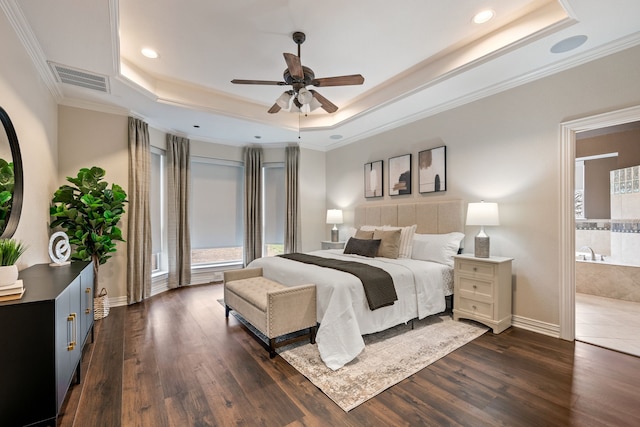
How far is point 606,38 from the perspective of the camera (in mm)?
2482

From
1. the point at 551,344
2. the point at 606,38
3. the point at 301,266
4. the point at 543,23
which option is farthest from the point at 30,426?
the point at 606,38

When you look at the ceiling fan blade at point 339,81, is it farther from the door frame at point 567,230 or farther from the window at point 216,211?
the window at point 216,211

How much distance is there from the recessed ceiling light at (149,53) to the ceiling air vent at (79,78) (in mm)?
516

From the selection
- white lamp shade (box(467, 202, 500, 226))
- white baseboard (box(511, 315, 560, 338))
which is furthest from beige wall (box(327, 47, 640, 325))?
white lamp shade (box(467, 202, 500, 226))

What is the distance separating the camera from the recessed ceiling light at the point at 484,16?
99.7 inches

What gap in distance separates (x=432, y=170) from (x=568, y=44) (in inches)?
75.9

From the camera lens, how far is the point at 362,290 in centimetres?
268

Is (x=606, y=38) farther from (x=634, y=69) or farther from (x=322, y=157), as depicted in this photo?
(x=322, y=157)

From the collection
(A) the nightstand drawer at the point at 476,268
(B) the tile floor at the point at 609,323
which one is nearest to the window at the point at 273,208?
(A) the nightstand drawer at the point at 476,268

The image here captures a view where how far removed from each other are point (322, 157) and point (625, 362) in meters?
5.35

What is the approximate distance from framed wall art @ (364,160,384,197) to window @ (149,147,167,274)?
142 inches

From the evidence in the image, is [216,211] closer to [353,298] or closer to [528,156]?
[353,298]

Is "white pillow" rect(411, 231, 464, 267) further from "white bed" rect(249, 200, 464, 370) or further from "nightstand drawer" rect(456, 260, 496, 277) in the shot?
"nightstand drawer" rect(456, 260, 496, 277)

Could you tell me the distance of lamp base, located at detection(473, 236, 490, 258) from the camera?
3175mm
